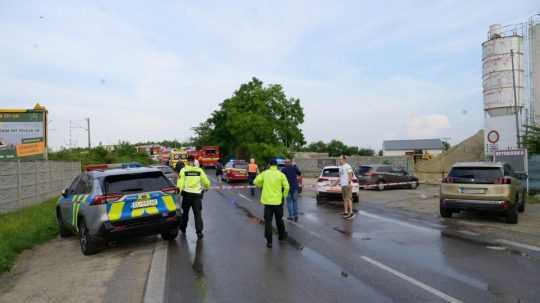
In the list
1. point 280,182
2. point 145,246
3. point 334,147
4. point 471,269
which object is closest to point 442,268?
point 471,269

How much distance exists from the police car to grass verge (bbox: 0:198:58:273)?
1273mm

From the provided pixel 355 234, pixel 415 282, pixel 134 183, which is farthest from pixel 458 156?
pixel 415 282

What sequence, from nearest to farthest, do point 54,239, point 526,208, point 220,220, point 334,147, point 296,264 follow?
point 296,264 < point 54,239 < point 220,220 < point 526,208 < point 334,147

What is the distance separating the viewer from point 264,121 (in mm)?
51906

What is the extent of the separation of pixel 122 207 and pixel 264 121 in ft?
145

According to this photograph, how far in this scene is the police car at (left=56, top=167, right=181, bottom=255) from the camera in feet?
26.2

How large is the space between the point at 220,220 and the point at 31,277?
18.6ft

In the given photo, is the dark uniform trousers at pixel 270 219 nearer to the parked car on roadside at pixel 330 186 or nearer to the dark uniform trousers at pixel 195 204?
the dark uniform trousers at pixel 195 204

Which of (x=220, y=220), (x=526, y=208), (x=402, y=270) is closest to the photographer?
(x=402, y=270)

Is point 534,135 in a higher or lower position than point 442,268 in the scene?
higher

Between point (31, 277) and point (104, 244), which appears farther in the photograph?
point (104, 244)

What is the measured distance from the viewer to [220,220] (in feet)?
39.5

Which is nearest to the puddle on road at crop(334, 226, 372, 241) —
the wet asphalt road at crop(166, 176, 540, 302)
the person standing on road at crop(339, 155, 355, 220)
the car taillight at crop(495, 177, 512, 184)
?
the wet asphalt road at crop(166, 176, 540, 302)

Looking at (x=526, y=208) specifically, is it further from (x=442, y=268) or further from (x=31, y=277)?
(x=31, y=277)
